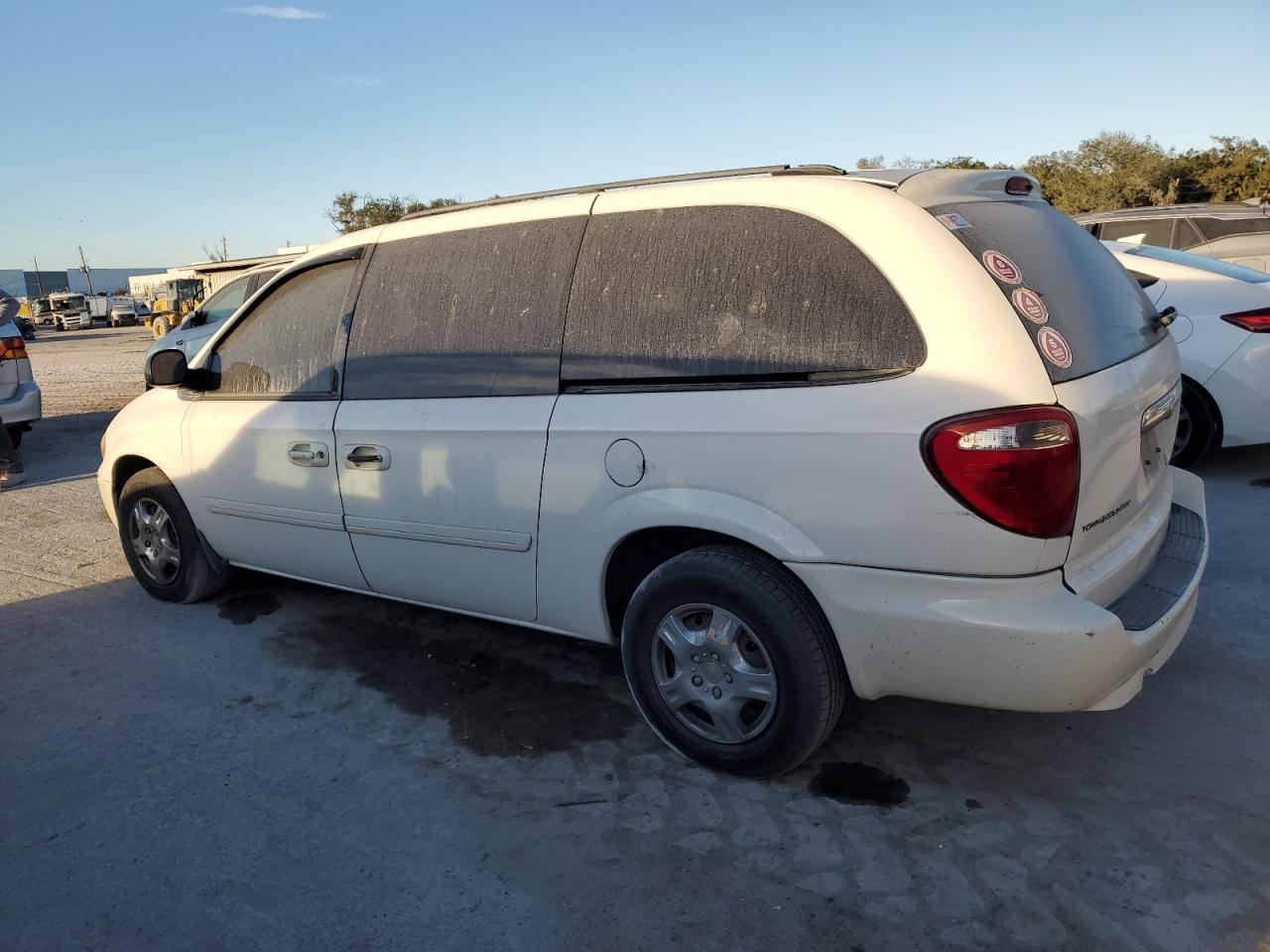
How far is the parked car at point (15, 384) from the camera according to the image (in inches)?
340

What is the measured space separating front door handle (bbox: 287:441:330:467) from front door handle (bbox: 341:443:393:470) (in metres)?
0.13

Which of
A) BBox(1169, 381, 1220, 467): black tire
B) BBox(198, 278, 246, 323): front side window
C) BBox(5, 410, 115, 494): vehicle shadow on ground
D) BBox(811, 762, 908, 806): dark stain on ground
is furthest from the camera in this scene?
BBox(198, 278, 246, 323): front side window

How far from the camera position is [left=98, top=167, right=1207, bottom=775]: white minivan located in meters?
2.44

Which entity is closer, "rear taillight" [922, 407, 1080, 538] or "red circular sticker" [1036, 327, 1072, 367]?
"rear taillight" [922, 407, 1080, 538]

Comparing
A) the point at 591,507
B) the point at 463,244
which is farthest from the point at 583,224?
the point at 591,507

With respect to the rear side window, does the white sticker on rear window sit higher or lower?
higher

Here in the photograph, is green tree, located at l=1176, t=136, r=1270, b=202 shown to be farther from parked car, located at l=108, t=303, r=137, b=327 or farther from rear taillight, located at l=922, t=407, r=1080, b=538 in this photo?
parked car, located at l=108, t=303, r=137, b=327

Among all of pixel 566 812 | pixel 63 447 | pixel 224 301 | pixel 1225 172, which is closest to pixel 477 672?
pixel 566 812

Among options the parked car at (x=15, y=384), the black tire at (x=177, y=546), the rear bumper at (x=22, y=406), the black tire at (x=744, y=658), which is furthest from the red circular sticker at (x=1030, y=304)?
the rear bumper at (x=22, y=406)

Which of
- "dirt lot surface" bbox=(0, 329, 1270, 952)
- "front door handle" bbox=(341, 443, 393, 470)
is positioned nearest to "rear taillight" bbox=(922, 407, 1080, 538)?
"dirt lot surface" bbox=(0, 329, 1270, 952)

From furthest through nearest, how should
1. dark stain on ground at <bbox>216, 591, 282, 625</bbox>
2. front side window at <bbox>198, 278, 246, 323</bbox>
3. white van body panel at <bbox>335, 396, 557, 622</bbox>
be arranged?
front side window at <bbox>198, 278, 246, 323</bbox>
dark stain on ground at <bbox>216, 591, 282, 625</bbox>
white van body panel at <bbox>335, 396, 557, 622</bbox>

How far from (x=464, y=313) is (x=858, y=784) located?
2.16m

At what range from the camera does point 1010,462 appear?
236 cm

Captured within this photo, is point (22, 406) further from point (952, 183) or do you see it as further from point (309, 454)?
point (952, 183)
